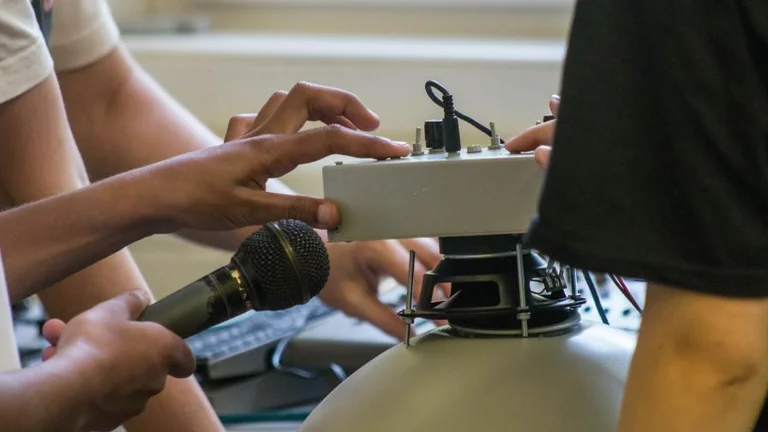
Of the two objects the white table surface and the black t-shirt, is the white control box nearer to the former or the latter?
the black t-shirt

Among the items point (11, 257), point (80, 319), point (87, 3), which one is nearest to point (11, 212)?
point (11, 257)

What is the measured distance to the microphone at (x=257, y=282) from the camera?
568 millimetres

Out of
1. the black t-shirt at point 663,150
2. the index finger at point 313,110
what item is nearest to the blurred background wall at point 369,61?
the index finger at point 313,110

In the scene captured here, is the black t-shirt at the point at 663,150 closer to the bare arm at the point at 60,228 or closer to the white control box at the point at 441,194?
the white control box at the point at 441,194

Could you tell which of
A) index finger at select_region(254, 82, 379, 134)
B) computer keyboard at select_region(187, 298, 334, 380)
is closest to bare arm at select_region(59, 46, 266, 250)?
computer keyboard at select_region(187, 298, 334, 380)

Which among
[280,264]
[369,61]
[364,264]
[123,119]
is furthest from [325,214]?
[369,61]

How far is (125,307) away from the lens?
61 cm

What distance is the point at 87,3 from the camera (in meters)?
1.01

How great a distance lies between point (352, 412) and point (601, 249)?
0.20 m

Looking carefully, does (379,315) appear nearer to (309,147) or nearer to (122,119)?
(309,147)

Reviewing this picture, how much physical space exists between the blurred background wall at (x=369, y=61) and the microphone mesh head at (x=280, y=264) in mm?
857

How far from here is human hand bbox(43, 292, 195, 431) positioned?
1.83 feet

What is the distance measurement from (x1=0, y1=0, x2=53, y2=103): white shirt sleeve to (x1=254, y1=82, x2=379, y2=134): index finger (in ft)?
0.82

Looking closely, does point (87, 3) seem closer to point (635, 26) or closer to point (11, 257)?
point (11, 257)
